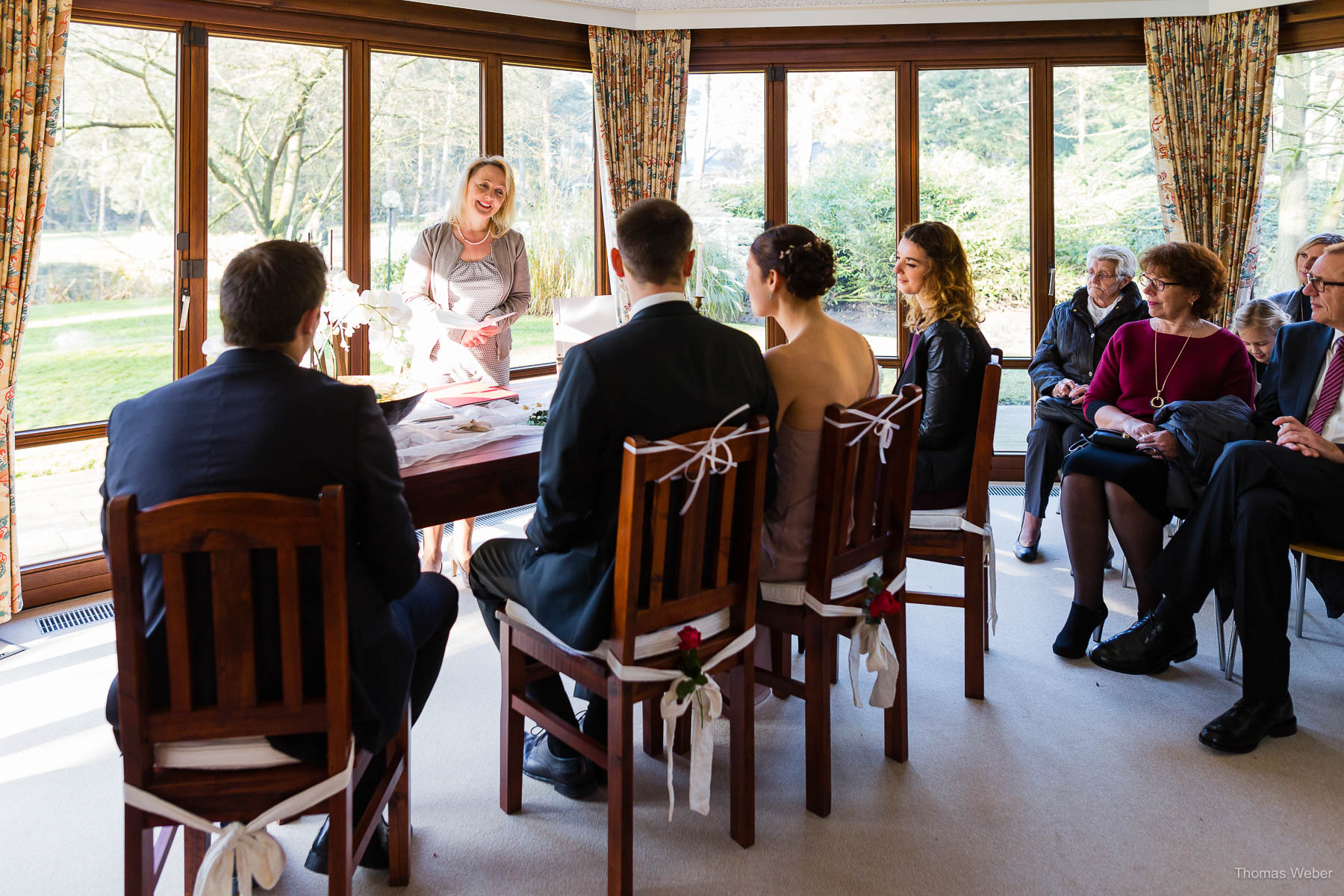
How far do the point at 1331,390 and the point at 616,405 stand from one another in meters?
2.31

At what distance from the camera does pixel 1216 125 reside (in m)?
5.19

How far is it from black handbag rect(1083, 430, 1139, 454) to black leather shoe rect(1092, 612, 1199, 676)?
545mm

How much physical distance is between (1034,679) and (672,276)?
1.86 meters

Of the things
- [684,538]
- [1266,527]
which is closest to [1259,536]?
[1266,527]

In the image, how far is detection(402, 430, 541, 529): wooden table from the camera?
223cm

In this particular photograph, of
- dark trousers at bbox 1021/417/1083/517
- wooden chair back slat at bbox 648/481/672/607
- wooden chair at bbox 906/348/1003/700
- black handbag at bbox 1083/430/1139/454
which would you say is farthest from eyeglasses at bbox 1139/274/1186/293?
wooden chair back slat at bbox 648/481/672/607

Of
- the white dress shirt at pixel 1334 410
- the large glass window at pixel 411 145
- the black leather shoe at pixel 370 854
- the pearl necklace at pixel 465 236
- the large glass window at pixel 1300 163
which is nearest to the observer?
the black leather shoe at pixel 370 854

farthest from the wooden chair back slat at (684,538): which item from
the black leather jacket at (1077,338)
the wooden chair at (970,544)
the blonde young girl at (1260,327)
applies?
the blonde young girl at (1260,327)

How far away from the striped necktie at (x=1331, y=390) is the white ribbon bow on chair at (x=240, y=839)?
2874 millimetres

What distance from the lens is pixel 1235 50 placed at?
511 centimetres

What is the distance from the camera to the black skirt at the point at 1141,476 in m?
3.25

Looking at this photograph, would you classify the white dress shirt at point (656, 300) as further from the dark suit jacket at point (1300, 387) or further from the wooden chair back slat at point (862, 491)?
the dark suit jacket at point (1300, 387)

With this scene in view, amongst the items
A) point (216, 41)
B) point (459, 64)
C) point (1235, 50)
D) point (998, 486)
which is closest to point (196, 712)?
point (216, 41)

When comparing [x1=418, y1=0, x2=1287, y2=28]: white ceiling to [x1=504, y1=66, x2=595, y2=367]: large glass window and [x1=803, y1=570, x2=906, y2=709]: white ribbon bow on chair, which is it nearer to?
[x1=504, y1=66, x2=595, y2=367]: large glass window
